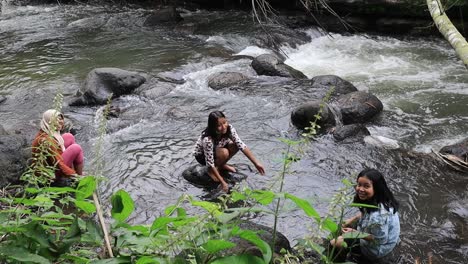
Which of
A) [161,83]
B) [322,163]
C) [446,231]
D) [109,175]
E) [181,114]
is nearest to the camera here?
[446,231]

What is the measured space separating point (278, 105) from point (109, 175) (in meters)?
3.71

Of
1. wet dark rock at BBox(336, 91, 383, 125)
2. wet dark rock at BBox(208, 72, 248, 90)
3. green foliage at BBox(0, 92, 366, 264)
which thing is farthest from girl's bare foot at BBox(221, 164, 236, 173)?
green foliage at BBox(0, 92, 366, 264)

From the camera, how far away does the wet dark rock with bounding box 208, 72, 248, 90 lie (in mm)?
9758

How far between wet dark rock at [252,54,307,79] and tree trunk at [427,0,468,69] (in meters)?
4.97

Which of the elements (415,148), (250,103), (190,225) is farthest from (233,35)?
(190,225)

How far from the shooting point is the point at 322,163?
6.78 m

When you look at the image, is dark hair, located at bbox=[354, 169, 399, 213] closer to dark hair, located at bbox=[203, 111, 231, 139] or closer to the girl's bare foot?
dark hair, located at bbox=[203, 111, 231, 139]

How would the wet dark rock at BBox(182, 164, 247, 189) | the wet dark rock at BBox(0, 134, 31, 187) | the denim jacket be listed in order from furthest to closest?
1. the wet dark rock at BBox(182, 164, 247, 189)
2. the wet dark rock at BBox(0, 134, 31, 187)
3. the denim jacket

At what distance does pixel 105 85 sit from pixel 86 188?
7.83 meters

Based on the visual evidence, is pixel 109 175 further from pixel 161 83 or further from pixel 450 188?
pixel 450 188

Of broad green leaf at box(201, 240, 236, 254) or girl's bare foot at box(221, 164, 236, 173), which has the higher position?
broad green leaf at box(201, 240, 236, 254)

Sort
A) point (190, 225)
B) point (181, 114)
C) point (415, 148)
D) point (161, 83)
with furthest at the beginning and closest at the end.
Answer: point (161, 83) → point (181, 114) → point (415, 148) → point (190, 225)

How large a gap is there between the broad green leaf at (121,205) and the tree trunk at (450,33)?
2.93m

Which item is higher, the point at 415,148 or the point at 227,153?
the point at 227,153
